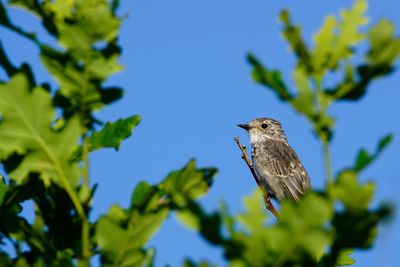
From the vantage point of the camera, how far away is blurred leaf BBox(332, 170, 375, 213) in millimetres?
1402

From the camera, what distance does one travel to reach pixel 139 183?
2.00m

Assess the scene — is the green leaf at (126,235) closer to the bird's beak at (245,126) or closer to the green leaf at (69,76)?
the green leaf at (69,76)

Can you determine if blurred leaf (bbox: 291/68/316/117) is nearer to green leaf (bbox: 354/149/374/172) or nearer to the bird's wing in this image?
green leaf (bbox: 354/149/374/172)

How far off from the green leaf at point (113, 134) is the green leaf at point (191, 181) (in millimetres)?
528

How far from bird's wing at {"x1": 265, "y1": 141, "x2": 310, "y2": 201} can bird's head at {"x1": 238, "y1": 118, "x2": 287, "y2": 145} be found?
52 centimetres

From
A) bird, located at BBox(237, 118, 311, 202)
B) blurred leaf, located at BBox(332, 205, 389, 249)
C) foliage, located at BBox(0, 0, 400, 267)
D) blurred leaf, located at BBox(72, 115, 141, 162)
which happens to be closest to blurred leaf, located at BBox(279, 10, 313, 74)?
foliage, located at BBox(0, 0, 400, 267)

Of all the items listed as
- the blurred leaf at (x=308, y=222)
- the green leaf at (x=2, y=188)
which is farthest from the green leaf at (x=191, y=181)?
the green leaf at (x=2, y=188)

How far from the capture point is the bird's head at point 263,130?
1421 cm

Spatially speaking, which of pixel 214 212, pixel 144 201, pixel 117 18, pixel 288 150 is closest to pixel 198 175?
pixel 144 201

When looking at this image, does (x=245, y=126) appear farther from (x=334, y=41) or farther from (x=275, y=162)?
(x=334, y=41)

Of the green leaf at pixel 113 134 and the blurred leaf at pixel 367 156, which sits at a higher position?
the green leaf at pixel 113 134

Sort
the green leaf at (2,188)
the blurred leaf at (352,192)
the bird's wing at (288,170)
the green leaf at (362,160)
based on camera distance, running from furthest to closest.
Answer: the bird's wing at (288,170)
the green leaf at (2,188)
the green leaf at (362,160)
the blurred leaf at (352,192)

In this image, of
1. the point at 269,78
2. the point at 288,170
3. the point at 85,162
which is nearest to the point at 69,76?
the point at 85,162

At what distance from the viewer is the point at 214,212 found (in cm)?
152
